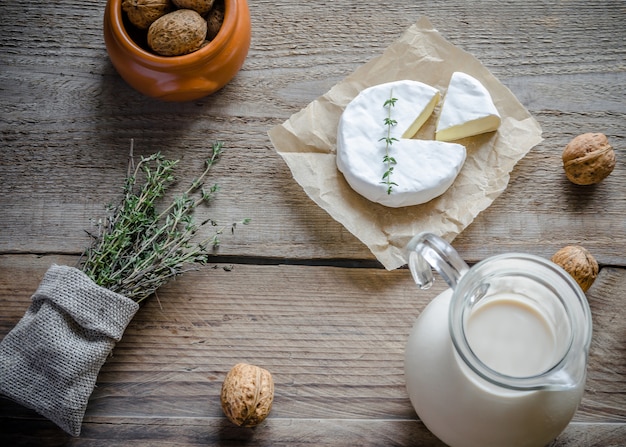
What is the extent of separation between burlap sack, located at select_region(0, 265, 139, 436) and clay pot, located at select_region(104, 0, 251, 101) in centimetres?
31

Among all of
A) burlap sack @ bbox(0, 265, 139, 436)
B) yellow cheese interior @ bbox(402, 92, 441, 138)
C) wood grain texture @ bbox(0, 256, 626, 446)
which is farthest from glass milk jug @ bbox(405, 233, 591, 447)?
burlap sack @ bbox(0, 265, 139, 436)

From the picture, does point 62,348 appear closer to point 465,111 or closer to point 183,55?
point 183,55

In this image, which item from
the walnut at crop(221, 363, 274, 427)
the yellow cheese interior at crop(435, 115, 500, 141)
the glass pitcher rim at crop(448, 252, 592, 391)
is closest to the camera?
the glass pitcher rim at crop(448, 252, 592, 391)

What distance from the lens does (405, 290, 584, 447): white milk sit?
2.60ft

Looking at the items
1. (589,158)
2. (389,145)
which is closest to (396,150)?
(389,145)

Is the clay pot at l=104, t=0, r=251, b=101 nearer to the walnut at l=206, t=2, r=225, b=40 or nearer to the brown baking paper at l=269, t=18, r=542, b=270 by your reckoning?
the walnut at l=206, t=2, r=225, b=40

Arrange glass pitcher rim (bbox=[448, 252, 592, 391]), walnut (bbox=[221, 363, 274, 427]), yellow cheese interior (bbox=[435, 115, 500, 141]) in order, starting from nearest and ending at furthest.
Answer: glass pitcher rim (bbox=[448, 252, 592, 391]), walnut (bbox=[221, 363, 274, 427]), yellow cheese interior (bbox=[435, 115, 500, 141])

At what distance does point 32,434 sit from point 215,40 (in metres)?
0.64

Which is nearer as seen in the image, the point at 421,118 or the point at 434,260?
the point at 434,260

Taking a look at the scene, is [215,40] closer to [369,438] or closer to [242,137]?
[242,137]

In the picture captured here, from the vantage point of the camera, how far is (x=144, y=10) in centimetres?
104

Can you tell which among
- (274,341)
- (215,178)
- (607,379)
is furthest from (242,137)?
(607,379)

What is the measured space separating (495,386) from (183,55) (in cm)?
64

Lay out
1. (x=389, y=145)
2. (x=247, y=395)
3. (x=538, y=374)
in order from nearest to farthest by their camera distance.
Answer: (x=538, y=374) < (x=247, y=395) < (x=389, y=145)
